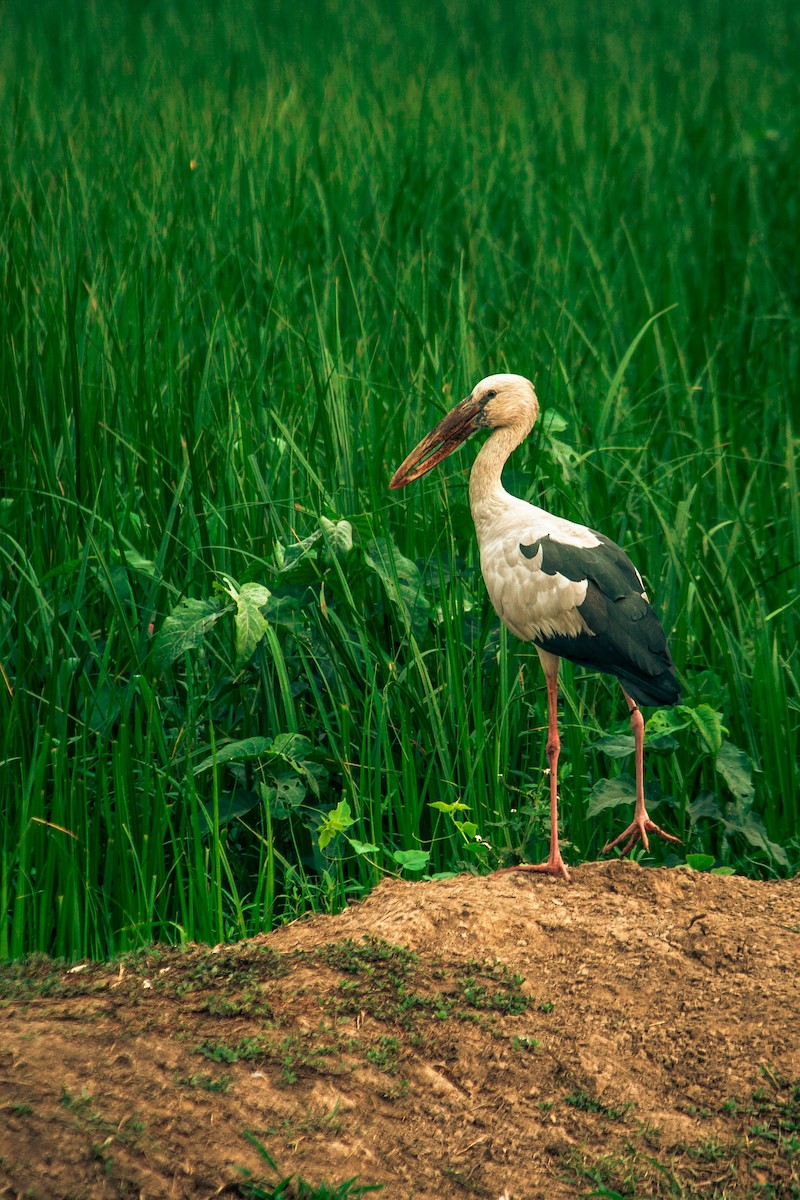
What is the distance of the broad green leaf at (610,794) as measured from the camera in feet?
10.8

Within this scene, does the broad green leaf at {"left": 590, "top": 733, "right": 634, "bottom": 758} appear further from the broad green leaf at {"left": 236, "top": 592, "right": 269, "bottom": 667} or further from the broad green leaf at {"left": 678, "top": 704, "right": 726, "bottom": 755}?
the broad green leaf at {"left": 236, "top": 592, "right": 269, "bottom": 667}

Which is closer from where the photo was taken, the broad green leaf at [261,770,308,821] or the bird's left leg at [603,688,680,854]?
the bird's left leg at [603,688,680,854]

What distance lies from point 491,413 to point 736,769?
1.14 meters

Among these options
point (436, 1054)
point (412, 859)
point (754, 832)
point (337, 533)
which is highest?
point (337, 533)

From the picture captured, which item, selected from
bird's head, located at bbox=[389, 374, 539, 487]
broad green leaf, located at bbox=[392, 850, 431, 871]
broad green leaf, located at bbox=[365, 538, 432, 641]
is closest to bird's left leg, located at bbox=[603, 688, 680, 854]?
broad green leaf, located at bbox=[392, 850, 431, 871]

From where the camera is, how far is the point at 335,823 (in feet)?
10.3

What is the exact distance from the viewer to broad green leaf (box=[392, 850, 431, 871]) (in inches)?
124

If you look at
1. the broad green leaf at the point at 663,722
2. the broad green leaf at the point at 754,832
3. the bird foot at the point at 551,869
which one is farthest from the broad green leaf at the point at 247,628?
the broad green leaf at the point at 754,832

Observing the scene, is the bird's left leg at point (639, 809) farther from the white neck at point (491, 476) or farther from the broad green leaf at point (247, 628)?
the broad green leaf at point (247, 628)

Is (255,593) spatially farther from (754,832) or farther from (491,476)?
(754,832)

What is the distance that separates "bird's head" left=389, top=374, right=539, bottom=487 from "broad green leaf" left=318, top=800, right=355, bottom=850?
95 cm

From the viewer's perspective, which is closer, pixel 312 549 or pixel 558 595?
pixel 558 595

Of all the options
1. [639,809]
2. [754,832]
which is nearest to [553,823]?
[639,809]

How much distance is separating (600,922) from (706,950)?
0.23 meters
